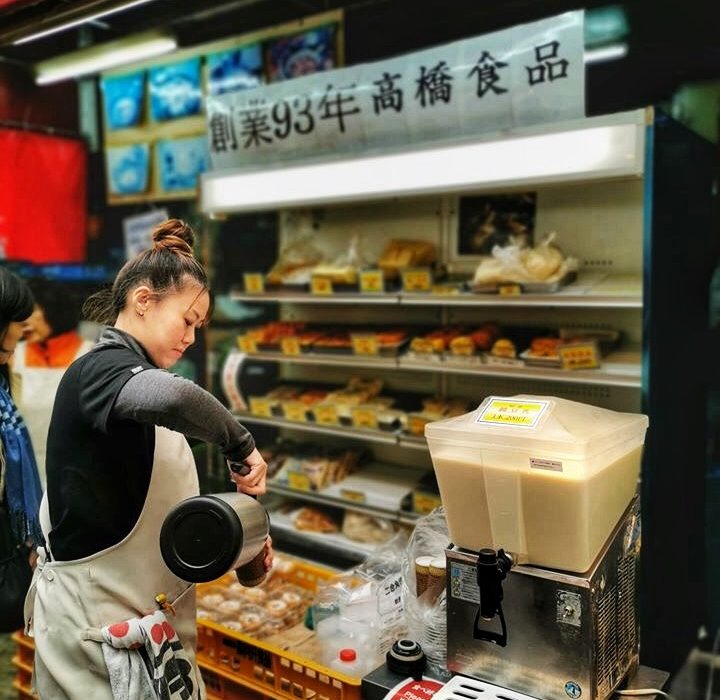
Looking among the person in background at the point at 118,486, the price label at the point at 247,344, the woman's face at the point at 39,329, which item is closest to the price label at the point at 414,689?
the person in background at the point at 118,486

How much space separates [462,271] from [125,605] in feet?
8.19

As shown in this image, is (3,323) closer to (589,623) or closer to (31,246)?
(589,623)

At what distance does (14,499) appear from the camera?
7.82 feet

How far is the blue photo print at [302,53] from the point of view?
425 cm

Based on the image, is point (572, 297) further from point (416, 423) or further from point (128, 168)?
point (128, 168)

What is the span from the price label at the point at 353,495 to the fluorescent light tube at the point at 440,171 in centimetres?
149

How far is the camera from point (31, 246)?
17.3 ft

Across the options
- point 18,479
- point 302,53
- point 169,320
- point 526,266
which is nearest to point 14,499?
point 18,479

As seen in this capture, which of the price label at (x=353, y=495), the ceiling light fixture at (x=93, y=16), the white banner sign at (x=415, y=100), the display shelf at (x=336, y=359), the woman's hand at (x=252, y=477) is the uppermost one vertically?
the ceiling light fixture at (x=93, y=16)

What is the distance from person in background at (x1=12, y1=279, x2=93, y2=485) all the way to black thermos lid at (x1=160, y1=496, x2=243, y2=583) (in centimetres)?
288

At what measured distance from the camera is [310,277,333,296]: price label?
3744mm

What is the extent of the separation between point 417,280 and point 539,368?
0.74 m

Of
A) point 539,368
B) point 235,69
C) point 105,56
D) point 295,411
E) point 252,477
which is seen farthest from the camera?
point 105,56

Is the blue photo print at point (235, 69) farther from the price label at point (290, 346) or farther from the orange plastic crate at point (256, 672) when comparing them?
the orange plastic crate at point (256, 672)
